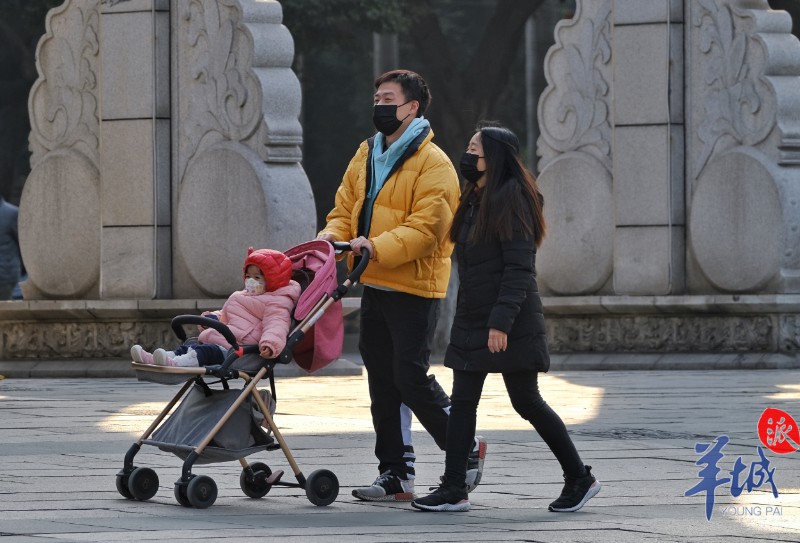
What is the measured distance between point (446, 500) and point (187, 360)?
1.26 metres

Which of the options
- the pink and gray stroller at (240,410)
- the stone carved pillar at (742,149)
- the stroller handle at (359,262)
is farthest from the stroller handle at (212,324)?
the stone carved pillar at (742,149)

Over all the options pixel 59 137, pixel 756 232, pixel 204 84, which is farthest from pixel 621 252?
pixel 59 137

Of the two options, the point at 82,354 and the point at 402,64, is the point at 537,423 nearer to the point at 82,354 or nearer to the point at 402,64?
the point at 82,354

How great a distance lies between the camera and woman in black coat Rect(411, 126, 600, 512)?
25.0 ft

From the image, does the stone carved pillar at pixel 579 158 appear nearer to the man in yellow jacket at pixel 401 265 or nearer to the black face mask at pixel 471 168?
the man in yellow jacket at pixel 401 265

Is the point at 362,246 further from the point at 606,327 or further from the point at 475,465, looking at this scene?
the point at 606,327

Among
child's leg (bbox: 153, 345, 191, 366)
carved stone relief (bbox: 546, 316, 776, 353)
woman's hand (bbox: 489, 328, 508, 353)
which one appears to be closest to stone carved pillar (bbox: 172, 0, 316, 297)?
carved stone relief (bbox: 546, 316, 776, 353)

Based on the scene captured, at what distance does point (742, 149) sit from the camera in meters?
16.7

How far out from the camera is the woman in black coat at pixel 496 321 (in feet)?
25.0

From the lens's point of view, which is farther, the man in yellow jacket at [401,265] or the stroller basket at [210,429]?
the man in yellow jacket at [401,265]

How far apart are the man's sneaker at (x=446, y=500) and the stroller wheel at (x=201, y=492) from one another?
876mm

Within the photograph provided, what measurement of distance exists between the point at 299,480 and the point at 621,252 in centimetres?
967

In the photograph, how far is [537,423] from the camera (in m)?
7.77

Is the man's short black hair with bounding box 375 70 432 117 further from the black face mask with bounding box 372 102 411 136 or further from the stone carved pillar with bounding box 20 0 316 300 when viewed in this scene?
the stone carved pillar with bounding box 20 0 316 300
